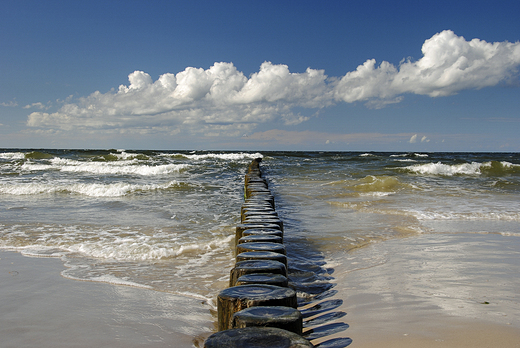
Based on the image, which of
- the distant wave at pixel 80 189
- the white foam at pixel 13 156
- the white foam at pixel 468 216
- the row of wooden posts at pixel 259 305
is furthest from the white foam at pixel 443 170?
the white foam at pixel 13 156

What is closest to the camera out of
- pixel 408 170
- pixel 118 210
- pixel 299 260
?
pixel 299 260

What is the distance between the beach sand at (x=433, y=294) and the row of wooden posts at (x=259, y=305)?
524 mm

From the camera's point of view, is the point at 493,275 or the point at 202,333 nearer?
the point at 202,333

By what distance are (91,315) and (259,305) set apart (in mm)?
1531

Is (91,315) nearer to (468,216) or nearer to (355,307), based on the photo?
(355,307)

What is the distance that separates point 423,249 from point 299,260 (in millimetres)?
1581

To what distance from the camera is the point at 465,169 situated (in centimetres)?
1916

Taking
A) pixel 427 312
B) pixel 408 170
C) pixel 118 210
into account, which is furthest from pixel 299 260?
pixel 408 170

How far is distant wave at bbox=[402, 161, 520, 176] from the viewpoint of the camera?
1823cm

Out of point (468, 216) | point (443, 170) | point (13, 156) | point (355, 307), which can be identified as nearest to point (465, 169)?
point (443, 170)

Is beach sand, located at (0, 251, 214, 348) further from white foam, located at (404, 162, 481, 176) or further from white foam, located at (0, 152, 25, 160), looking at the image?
white foam, located at (0, 152, 25, 160)

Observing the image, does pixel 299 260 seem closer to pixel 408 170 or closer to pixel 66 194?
pixel 66 194

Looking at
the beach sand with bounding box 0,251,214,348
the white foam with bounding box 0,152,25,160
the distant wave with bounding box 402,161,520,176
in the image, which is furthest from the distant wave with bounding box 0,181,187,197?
the white foam with bounding box 0,152,25,160

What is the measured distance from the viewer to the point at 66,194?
34.2 feet
